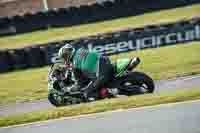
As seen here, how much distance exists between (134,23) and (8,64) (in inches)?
362

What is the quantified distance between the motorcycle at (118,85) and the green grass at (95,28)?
1421cm

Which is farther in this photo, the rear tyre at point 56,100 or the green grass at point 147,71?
the green grass at point 147,71

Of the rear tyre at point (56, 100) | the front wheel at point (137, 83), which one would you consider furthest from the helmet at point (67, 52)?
the front wheel at point (137, 83)

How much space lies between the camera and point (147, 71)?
16.8m

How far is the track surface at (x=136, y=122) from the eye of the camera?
8.42 m

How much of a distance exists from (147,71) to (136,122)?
783 cm

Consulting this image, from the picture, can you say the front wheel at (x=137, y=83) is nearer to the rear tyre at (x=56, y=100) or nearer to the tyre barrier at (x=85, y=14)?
the rear tyre at (x=56, y=100)

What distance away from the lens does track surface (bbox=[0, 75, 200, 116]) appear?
1317cm

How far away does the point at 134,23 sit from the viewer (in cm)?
2767

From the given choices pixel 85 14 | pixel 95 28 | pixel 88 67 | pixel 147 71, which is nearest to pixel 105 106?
pixel 88 67

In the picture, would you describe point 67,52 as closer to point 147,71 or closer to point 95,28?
point 147,71

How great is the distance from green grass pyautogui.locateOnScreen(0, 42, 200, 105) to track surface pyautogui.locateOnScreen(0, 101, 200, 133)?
16.5 ft

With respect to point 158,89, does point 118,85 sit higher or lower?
higher

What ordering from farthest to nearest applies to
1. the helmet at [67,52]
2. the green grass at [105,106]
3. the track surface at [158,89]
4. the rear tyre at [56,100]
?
the track surface at [158,89] < the rear tyre at [56,100] < the helmet at [67,52] < the green grass at [105,106]
